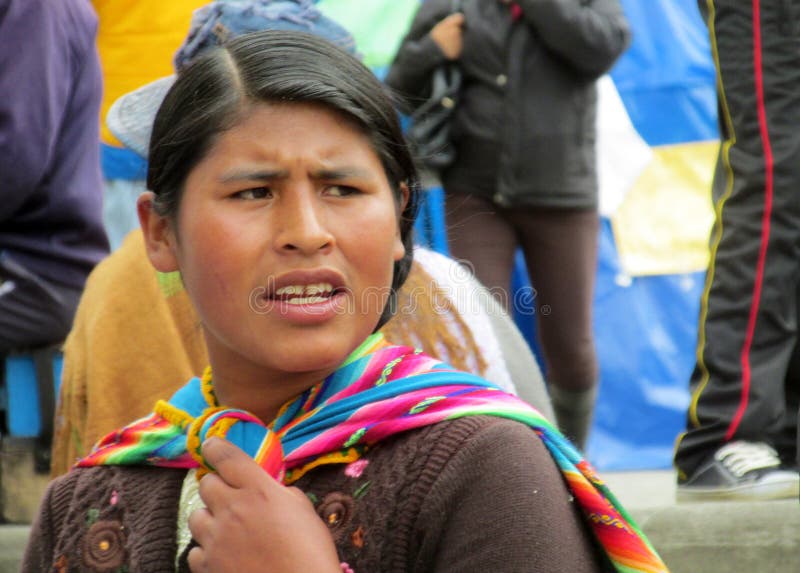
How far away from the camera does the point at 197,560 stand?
1390mm

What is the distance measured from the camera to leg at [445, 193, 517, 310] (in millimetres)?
4090

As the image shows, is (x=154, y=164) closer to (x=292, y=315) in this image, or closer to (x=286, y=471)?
(x=292, y=315)

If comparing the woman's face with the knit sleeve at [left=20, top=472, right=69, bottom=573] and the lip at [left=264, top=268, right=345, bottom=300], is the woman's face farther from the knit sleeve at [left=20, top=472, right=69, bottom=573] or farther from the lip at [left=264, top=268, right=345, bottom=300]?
the knit sleeve at [left=20, top=472, right=69, bottom=573]

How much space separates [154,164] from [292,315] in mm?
364

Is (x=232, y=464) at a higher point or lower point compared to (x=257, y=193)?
lower

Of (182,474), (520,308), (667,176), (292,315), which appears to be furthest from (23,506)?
(667,176)

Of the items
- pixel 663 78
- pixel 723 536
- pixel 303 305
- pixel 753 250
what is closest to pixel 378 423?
pixel 303 305

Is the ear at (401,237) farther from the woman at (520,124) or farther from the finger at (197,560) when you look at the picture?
the woman at (520,124)

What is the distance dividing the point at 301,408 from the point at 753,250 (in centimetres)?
177

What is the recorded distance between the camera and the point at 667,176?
5.43 meters

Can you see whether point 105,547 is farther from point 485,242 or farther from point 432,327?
point 485,242

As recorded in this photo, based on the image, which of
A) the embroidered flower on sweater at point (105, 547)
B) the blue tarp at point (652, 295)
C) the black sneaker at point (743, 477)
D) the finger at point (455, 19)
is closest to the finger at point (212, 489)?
the embroidered flower on sweater at point (105, 547)

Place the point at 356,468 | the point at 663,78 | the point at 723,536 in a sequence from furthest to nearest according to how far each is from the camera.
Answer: the point at 663,78, the point at 723,536, the point at 356,468

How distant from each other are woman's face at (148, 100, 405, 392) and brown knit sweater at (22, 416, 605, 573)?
165 millimetres
